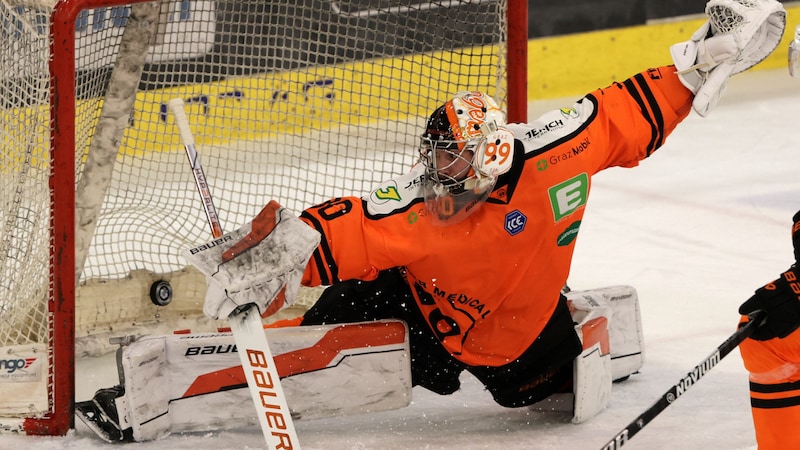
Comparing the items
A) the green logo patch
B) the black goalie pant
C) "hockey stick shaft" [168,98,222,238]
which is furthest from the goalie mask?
"hockey stick shaft" [168,98,222,238]

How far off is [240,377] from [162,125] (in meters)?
0.95

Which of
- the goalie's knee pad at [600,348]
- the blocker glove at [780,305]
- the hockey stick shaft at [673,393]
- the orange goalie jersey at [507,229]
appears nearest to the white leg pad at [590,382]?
the goalie's knee pad at [600,348]

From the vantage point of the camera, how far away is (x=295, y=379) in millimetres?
2961

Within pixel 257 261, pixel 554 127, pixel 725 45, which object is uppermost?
pixel 725 45

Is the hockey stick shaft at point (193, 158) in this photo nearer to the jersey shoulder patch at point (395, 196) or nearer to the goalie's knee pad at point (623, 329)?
the jersey shoulder patch at point (395, 196)

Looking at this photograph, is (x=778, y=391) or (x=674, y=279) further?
(x=674, y=279)

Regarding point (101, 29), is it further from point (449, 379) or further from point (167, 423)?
point (449, 379)

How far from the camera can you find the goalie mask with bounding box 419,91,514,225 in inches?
101

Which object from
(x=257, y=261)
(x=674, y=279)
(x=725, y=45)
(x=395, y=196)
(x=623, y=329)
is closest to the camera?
(x=257, y=261)

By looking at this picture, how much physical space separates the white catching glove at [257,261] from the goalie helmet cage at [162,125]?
466mm

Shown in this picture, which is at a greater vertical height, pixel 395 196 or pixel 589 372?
pixel 395 196

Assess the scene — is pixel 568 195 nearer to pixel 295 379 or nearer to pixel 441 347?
pixel 441 347

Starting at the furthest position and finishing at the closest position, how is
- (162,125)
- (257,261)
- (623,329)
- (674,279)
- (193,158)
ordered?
(674,279), (162,125), (623,329), (193,158), (257,261)

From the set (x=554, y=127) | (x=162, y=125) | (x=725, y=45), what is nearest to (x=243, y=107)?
(x=162, y=125)
